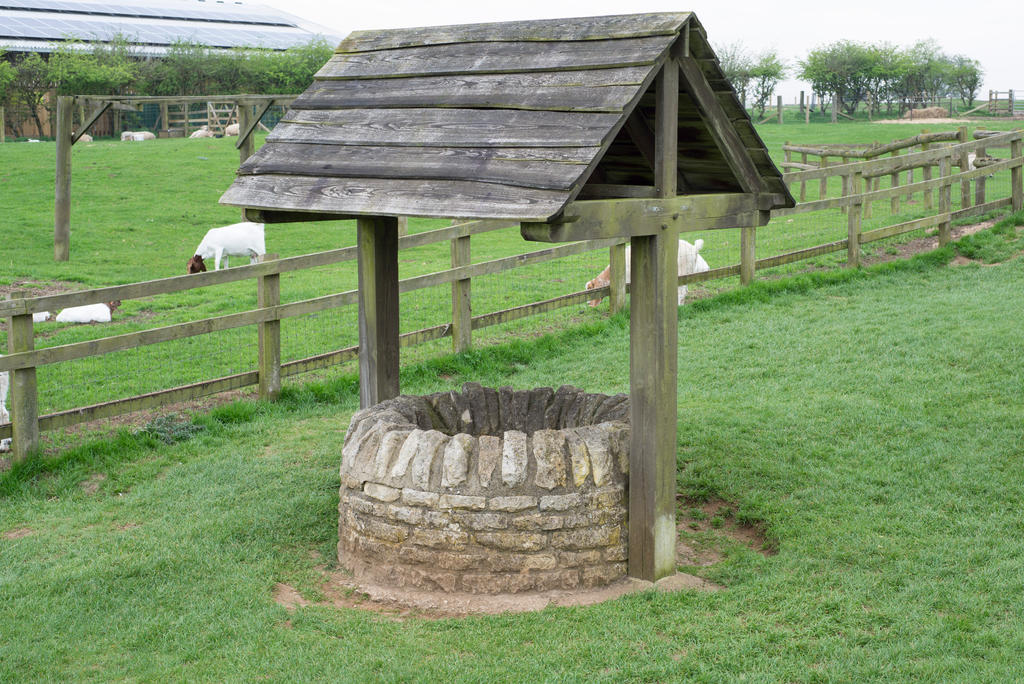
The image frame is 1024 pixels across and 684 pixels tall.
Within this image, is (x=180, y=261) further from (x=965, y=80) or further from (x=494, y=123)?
(x=965, y=80)

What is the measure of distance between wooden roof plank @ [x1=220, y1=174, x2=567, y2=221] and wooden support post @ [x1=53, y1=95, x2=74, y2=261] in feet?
35.5

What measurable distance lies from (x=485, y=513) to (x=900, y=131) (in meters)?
35.2

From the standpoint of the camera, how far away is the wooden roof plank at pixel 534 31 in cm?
499

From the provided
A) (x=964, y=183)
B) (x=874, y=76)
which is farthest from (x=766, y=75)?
(x=964, y=183)

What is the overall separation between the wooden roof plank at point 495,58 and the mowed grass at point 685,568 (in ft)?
8.71

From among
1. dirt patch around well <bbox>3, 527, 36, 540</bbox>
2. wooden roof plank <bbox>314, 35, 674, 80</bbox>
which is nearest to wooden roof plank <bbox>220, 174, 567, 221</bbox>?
wooden roof plank <bbox>314, 35, 674, 80</bbox>

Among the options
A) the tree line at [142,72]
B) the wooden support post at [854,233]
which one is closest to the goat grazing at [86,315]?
the wooden support post at [854,233]

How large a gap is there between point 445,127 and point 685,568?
2665 millimetres

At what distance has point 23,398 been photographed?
22.7 feet

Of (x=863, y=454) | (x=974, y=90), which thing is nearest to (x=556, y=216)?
(x=863, y=454)

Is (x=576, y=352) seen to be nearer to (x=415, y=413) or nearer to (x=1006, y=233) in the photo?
(x=415, y=413)

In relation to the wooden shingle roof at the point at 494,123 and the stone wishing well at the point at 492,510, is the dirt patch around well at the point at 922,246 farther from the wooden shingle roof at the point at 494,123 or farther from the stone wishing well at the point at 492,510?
the stone wishing well at the point at 492,510

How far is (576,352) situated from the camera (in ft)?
33.2

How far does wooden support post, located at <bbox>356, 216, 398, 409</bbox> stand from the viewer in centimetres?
643
